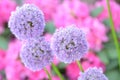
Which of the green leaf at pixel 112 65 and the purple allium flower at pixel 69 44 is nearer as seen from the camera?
the purple allium flower at pixel 69 44

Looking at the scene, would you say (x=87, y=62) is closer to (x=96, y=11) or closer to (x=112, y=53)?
(x=112, y=53)

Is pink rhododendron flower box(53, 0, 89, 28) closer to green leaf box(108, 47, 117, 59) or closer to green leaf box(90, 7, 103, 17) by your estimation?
green leaf box(90, 7, 103, 17)

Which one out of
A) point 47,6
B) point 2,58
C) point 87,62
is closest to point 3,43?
point 2,58

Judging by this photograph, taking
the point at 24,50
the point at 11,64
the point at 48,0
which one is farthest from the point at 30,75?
the point at 24,50

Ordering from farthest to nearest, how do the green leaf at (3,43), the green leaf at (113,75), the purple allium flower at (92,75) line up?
the green leaf at (3,43)
the green leaf at (113,75)
the purple allium flower at (92,75)

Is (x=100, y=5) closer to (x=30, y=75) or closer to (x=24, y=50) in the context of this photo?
(x=30, y=75)

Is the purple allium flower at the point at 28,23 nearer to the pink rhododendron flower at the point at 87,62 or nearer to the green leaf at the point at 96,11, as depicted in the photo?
the pink rhododendron flower at the point at 87,62

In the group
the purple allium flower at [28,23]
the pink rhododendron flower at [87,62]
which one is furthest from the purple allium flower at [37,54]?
the pink rhododendron flower at [87,62]

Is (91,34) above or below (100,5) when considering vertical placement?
below

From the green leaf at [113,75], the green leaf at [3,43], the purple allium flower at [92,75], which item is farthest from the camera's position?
the green leaf at [3,43]
